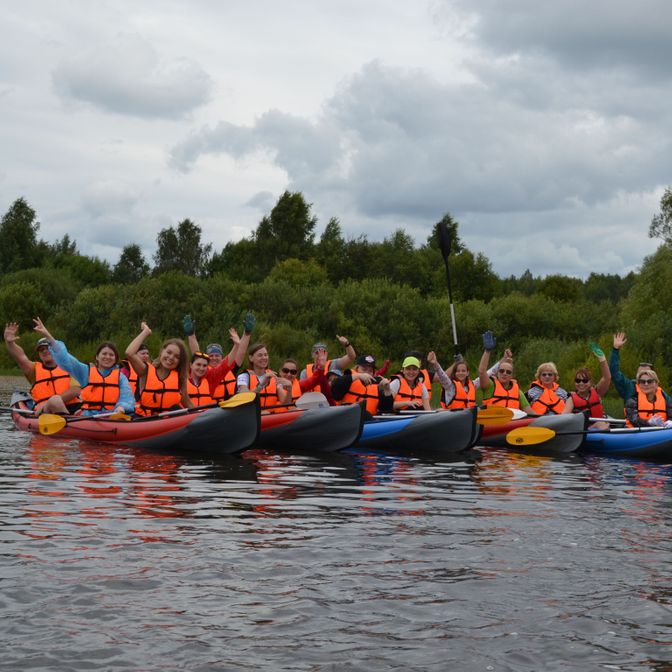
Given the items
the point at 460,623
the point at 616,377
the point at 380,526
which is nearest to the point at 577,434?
the point at 616,377

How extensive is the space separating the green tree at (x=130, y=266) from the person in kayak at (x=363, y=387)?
50386 mm

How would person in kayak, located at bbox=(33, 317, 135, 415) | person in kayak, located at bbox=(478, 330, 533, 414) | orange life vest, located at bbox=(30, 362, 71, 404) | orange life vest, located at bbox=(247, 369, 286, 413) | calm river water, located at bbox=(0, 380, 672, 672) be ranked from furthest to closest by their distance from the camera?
person in kayak, located at bbox=(478, 330, 533, 414)
orange life vest, located at bbox=(247, 369, 286, 413)
orange life vest, located at bbox=(30, 362, 71, 404)
person in kayak, located at bbox=(33, 317, 135, 415)
calm river water, located at bbox=(0, 380, 672, 672)

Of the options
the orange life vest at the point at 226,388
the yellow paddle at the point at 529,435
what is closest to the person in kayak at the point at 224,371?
the orange life vest at the point at 226,388

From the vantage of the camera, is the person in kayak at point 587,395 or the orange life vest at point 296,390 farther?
the person in kayak at point 587,395

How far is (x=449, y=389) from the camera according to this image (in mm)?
13258

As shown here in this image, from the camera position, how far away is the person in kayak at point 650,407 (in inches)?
492

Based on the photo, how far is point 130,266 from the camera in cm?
6234

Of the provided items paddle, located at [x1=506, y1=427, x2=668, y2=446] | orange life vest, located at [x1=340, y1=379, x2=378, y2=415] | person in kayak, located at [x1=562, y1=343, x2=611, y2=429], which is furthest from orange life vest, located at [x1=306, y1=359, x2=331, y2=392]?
person in kayak, located at [x1=562, y1=343, x2=611, y2=429]

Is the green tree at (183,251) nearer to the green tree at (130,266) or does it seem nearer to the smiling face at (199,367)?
the green tree at (130,266)

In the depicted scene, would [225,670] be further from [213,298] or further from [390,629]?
[213,298]

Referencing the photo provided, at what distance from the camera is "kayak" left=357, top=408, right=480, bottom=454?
39.5 ft

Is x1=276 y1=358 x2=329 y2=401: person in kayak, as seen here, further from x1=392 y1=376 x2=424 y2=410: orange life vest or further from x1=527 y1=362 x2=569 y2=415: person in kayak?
x1=527 y1=362 x2=569 y2=415: person in kayak

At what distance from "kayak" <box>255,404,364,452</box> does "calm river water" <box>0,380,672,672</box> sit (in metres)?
2.17

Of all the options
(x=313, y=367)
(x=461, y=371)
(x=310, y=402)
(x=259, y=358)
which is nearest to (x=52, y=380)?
(x=259, y=358)
